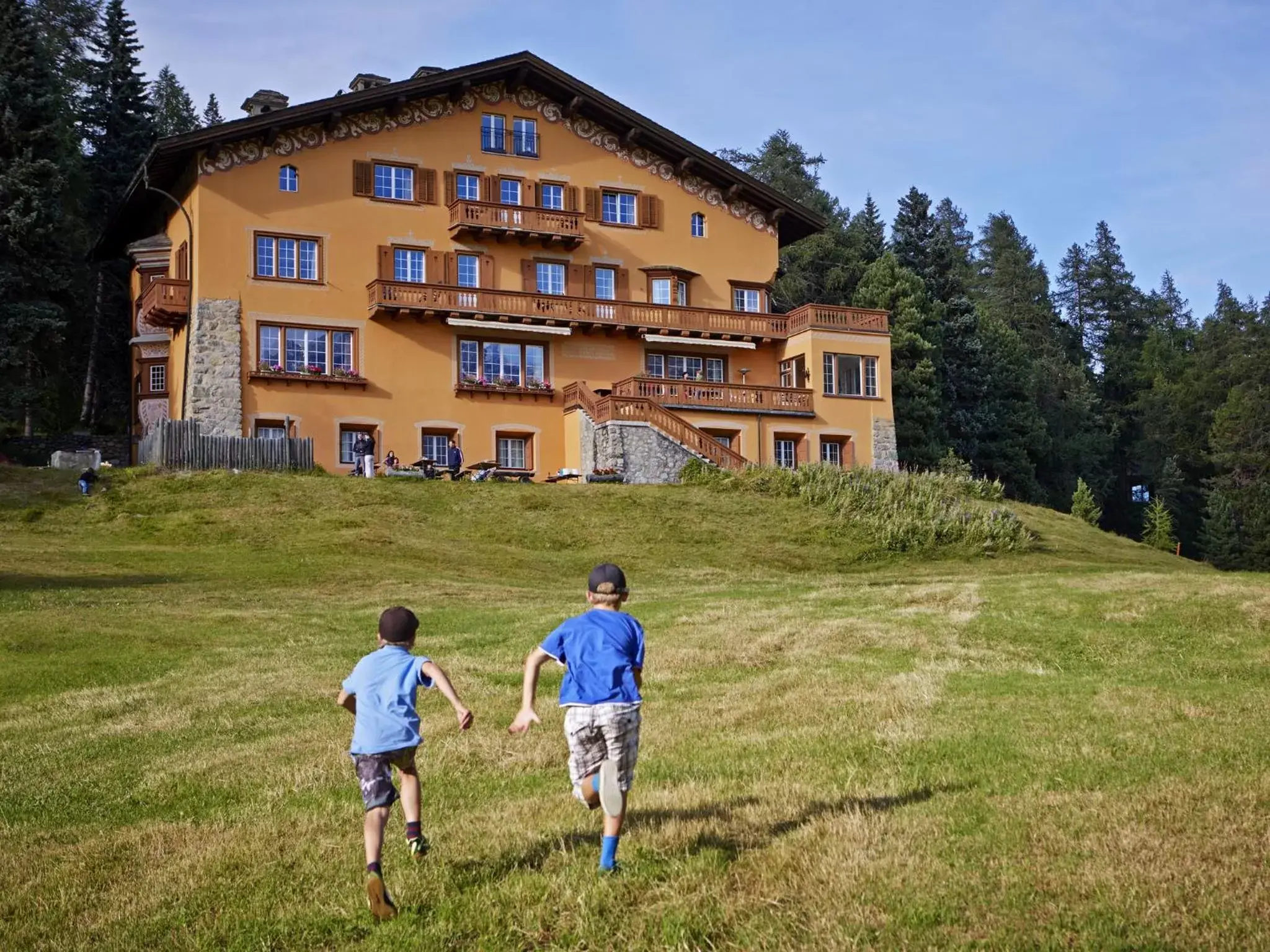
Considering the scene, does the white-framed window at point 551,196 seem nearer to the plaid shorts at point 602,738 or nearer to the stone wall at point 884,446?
the stone wall at point 884,446

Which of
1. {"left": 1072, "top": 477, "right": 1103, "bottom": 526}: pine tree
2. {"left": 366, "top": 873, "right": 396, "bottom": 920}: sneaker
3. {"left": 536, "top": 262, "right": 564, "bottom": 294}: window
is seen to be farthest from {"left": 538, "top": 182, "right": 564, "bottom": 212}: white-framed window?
{"left": 366, "top": 873, "right": 396, "bottom": 920}: sneaker

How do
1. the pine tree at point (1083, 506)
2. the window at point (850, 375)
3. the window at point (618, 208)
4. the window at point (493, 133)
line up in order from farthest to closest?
1. the pine tree at point (1083, 506)
2. the window at point (618, 208)
3. the window at point (850, 375)
4. the window at point (493, 133)

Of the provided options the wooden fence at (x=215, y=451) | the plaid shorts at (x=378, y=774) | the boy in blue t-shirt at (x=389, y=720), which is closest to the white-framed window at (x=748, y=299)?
the wooden fence at (x=215, y=451)

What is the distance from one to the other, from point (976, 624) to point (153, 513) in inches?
940

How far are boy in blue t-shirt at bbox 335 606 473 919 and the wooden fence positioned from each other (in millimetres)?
Result: 34388

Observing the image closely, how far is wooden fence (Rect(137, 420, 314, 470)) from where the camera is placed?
41406mm

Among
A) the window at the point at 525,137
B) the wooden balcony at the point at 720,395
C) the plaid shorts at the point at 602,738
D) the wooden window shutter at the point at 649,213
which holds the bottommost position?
the plaid shorts at the point at 602,738

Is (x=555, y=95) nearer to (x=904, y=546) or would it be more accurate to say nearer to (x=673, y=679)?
(x=904, y=546)

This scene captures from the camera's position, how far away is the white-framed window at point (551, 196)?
52562 millimetres

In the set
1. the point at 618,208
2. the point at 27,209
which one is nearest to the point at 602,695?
the point at 618,208

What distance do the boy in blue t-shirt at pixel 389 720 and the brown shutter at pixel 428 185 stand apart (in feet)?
141

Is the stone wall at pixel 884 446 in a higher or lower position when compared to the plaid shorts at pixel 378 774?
higher

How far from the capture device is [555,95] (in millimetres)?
52719

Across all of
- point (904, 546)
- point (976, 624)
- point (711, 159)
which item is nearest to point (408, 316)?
point (711, 159)
